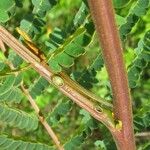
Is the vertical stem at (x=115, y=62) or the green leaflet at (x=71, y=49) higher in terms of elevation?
the green leaflet at (x=71, y=49)

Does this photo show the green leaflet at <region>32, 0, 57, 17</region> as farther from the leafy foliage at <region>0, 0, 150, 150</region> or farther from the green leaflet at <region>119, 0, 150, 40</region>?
the green leaflet at <region>119, 0, 150, 40</region>

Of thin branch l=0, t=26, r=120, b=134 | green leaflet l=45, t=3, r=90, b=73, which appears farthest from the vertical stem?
green leaflet l=45, t=3, r=90, b=73

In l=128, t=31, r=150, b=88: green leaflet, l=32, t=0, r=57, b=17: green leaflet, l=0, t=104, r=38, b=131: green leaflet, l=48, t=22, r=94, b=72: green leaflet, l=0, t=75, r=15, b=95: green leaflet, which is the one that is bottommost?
l=0, t=75, r=15, b=95: green leaflet

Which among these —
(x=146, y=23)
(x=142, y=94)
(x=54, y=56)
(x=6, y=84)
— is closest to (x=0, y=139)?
(x=6, y=84)

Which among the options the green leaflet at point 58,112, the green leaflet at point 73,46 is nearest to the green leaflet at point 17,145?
the green leaflet at point 58,112

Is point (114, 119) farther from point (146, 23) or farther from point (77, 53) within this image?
point (146, 23)

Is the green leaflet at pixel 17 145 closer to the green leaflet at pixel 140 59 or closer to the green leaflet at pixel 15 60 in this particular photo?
the green leaflet at pixel 15 60
